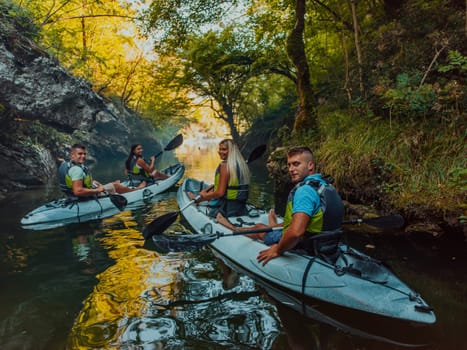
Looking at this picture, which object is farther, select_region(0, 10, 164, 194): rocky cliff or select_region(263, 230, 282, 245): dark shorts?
select_region(0, 10, 164, 194): rocky cliff

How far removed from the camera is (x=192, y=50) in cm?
1539

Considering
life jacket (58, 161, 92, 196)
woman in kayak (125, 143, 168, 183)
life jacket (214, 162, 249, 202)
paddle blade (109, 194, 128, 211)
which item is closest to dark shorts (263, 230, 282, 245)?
life jacket (214, 162, 249, 202)

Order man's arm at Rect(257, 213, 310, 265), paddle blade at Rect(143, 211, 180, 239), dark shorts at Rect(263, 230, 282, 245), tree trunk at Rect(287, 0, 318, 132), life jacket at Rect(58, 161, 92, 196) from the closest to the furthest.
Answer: man's arm at Rect(257, 213, 310, 265) < dark shorts at Rect(263, 230, 282, 245) < paddle blade at Rect(143, 211, 180, 239) < life jacket at Rect(58, 161, 92, 196) < tree trunk at Rect(287, 0, 318, 132)

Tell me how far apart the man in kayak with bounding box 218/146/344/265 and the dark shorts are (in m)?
0.54

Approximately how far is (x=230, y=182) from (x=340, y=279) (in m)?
2.68

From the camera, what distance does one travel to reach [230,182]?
5785 mm

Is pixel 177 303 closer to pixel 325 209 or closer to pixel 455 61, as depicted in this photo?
pixel 325 209

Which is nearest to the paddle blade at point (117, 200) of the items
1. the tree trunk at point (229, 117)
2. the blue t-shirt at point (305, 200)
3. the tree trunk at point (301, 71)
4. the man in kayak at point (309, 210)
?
the man in kayak at point (309, 210)

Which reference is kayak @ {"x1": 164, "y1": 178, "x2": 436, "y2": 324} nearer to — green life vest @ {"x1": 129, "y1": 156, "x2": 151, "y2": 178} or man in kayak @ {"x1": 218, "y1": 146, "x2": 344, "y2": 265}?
man in kayak @ {"x1": 218, "y1": 146, "x2": 344, "y2": 265}

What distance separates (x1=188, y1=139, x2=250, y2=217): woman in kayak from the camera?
18.6 ft

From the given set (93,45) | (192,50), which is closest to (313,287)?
(192,50)

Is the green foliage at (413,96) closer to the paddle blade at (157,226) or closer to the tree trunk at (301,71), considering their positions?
the tree trunk at (301,71)

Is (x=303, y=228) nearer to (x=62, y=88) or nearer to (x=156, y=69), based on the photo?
(x=62, y=88)

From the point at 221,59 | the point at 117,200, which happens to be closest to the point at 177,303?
the point at 117,200
